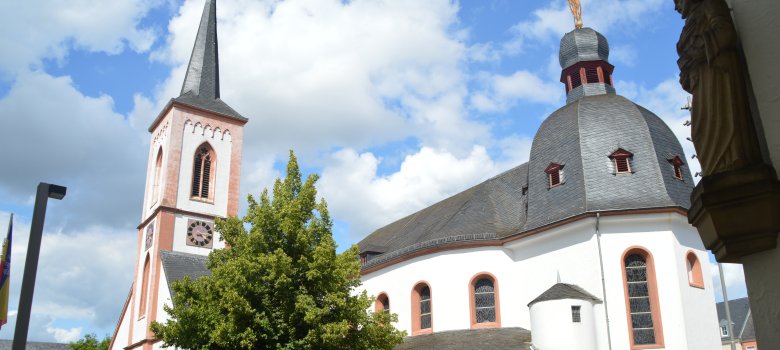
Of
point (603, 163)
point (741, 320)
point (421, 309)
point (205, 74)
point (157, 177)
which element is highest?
point (205, 74)

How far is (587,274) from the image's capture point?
19.8 meters

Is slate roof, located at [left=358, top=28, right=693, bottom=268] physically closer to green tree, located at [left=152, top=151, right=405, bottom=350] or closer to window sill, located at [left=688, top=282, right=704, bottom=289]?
window sill, located at [left=688, top=282, right=704, bottom=289]

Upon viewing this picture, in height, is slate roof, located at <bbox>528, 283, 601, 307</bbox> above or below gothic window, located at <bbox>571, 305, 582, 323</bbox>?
above

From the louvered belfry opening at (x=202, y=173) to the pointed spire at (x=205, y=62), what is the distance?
3.77m

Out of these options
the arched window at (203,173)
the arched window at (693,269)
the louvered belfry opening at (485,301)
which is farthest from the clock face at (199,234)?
the arched window at (693,269)

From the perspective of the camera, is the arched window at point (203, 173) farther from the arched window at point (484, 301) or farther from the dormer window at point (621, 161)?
the dormer window at point (621, 161)

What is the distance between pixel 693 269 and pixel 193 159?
74.7 ft

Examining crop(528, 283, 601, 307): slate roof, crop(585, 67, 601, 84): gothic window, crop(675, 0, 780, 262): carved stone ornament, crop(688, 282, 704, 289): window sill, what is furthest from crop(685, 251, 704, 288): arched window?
crop(675, 0, 780, 262): carved stone ornament

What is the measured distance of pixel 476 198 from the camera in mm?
26500

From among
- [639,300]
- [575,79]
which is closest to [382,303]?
[639,300]

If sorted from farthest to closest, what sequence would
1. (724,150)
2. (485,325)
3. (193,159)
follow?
(193,159) → (485,325) → (724,150)

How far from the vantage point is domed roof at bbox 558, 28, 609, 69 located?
27.8m

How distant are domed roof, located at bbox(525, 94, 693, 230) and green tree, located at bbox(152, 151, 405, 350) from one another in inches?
319

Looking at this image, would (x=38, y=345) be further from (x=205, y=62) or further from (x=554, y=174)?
(x=554, y=174)
